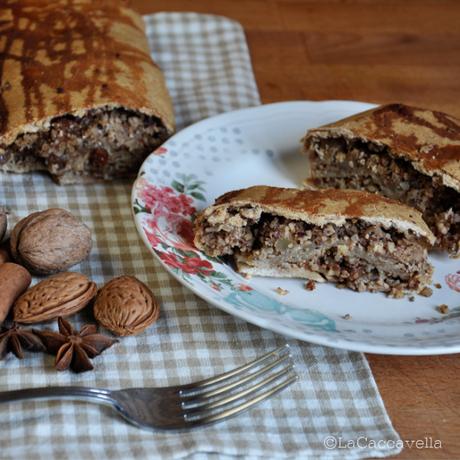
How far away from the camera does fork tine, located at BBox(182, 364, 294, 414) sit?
6.58ft

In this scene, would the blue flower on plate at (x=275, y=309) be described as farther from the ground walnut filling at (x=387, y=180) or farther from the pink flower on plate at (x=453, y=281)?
the ground walnut filling at (x=387, y=180)

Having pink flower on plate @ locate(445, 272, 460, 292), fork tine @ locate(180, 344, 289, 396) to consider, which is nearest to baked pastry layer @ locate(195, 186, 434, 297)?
pink flower on plate @ locate(445, 272, 460, 292)

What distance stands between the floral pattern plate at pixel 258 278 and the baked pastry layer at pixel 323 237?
0.15ft

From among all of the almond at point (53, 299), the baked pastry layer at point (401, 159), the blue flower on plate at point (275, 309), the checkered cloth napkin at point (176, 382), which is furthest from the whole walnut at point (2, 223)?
the baked pastry layer at point (401, 159)

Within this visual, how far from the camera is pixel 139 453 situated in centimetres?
192

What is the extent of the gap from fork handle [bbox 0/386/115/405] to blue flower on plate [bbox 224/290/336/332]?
46cm

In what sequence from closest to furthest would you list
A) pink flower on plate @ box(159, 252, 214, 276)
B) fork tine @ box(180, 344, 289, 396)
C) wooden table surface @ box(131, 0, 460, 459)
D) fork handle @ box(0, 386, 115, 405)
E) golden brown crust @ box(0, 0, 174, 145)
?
fork handle @ box(0, 386, 115, 405), fork tine @ box(180, 344, 289, 396), pink flower on plate @ box(159, 252, 214, 276), golden brown crust @ box(0, 0, 174, 145), wooden table surface @ box(131, 0, 460, 459)

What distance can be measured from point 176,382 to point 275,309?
0.37 meters

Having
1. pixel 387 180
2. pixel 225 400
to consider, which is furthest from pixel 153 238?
→ pixel 387 180

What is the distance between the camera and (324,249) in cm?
240

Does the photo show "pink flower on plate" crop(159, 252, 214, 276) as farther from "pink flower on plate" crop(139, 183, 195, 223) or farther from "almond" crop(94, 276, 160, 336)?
"pink flower on plate" crop(139, 183, 195, 223)

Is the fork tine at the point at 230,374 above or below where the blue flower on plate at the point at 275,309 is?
below

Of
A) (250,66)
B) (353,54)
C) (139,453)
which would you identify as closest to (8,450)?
(139,453)

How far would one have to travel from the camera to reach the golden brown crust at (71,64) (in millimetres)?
2771
